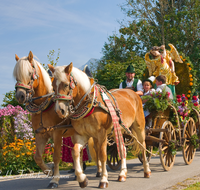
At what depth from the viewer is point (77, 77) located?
4234 mm

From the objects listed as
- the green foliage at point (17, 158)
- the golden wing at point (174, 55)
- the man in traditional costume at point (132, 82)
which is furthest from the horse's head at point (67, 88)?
the golden wing at point (174, 55)

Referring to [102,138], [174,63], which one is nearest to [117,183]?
[102,138]

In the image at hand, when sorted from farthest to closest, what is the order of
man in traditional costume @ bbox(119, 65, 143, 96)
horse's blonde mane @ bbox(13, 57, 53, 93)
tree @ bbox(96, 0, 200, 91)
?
tree @ bbox(96, 0, 200, 91), man in traditional costume @ bbox(119, 65, 143, 96), horse's blonde mane @ bbox(13, 57, 53, 93)

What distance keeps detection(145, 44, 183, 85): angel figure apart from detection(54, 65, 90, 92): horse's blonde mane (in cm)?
393

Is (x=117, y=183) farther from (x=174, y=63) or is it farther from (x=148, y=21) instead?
(x=148, y=21)

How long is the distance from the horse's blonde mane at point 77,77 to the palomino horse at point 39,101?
22.5 inches

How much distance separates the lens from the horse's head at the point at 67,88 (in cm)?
381

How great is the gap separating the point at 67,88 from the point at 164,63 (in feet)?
15.2

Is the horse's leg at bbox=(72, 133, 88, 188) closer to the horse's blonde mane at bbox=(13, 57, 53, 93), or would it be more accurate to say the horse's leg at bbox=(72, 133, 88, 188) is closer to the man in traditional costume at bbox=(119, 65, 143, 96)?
the horse's blonde mane at bbox=(13, 57, 53, 93)

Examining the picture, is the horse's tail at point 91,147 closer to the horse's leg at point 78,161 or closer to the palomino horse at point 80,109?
the palomino horse at point 80,109

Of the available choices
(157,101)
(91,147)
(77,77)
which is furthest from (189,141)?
(77,77)

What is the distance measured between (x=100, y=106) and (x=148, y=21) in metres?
16.3

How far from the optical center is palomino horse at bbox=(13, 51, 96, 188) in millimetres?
4113

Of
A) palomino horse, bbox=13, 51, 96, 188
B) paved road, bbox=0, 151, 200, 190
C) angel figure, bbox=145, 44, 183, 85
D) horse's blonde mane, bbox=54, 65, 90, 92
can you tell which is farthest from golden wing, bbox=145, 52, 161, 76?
palomino horse, bbox=13, 51, 96, 188
